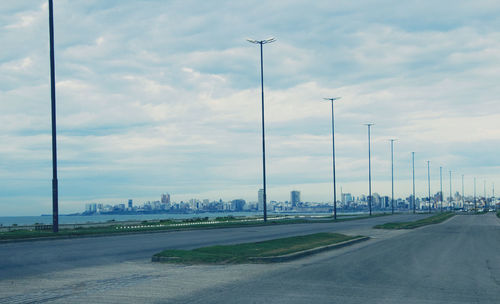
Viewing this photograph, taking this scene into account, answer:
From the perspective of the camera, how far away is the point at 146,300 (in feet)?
34.3

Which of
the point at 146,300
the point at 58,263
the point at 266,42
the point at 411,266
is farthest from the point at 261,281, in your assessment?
the point at 266,42

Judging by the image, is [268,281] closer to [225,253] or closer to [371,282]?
[371,282]

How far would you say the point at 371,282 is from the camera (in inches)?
515

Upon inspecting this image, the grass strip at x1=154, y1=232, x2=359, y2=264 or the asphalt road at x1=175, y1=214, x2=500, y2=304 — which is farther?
the grass strip at x1=154, y1=232, x2=359, y2=264

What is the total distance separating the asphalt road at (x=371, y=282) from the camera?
10.9 m

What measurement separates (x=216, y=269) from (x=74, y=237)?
17168 mm

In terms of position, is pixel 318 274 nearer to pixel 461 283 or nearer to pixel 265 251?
pixel 461 283

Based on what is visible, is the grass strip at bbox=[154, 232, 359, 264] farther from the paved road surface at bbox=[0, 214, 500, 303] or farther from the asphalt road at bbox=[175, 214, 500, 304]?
the asphalt road at bbox=[175, 214, 500, 304]

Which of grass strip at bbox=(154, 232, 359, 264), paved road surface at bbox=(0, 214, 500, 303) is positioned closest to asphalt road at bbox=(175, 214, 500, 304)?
paved road surface at bbox=(0, 214, 500, 303)

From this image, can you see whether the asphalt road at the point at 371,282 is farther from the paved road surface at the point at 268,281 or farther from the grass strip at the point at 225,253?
the grass strip at the point at 225,253

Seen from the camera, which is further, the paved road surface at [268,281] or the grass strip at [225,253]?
the grass strip at [225,253]

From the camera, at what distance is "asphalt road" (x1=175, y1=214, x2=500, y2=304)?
428 inches

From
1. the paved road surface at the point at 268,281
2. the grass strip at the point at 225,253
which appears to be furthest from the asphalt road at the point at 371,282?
the grass strip at the point at 225,253

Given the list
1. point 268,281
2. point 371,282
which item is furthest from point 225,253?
point 371,282
